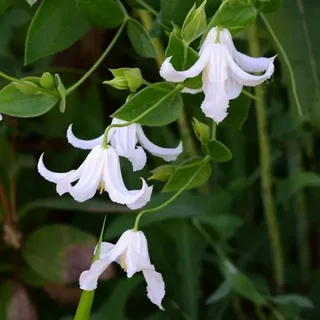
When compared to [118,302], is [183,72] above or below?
above

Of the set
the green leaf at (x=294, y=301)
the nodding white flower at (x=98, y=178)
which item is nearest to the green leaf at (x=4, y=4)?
the nodding white flower at (x=98, y=178)

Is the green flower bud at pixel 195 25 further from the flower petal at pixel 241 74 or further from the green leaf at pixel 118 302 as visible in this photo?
the green leaf at pixel 118 302

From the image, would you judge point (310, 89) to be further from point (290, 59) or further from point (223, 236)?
point (223, 236)

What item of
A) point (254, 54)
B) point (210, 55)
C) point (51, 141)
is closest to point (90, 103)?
point (51, 141)

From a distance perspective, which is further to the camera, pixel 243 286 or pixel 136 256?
pixel 243 286

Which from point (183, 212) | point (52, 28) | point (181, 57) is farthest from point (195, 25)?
point (183, 212)

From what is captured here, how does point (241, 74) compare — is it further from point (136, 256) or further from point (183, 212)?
point (183, 212)

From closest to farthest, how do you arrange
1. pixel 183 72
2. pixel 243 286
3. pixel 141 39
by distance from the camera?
pixel 183 72 → pixel 141 39 → pixel 243 286
